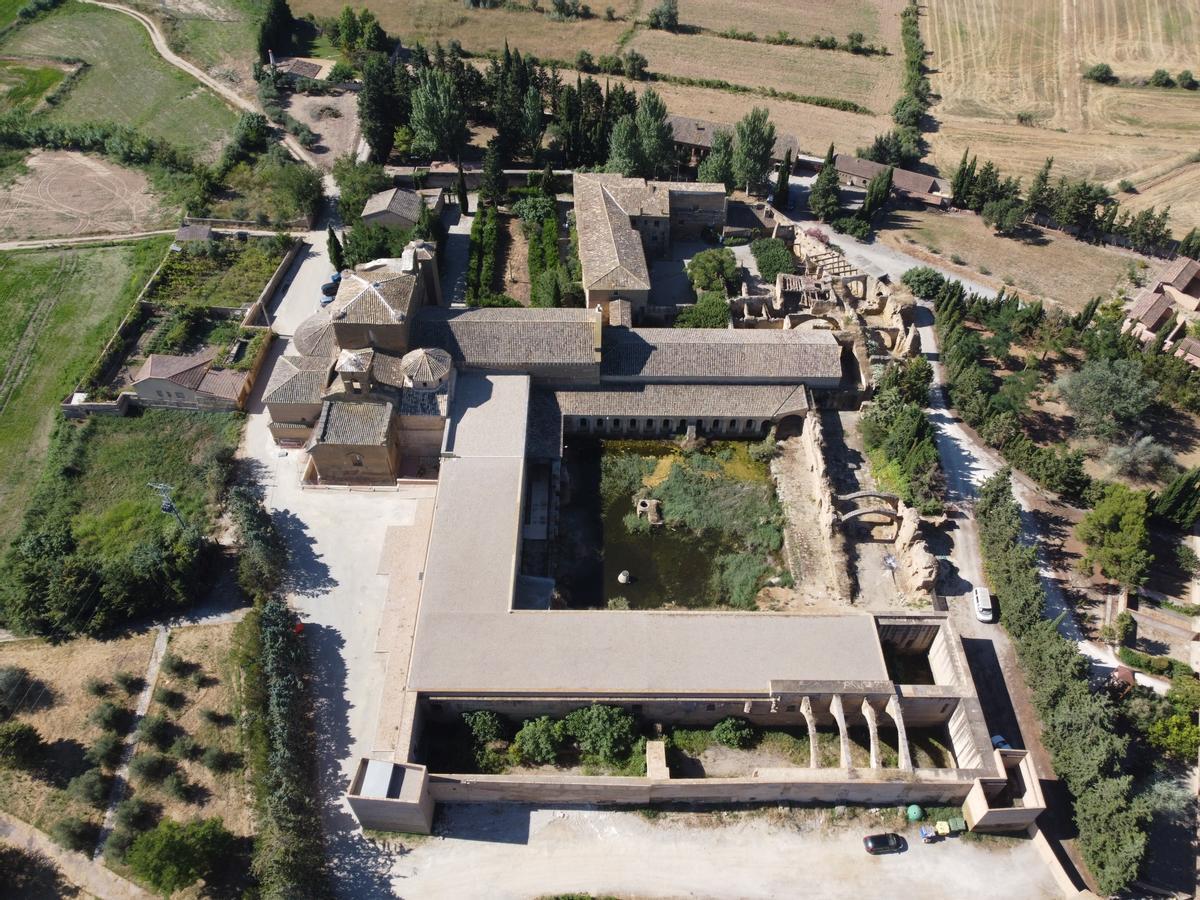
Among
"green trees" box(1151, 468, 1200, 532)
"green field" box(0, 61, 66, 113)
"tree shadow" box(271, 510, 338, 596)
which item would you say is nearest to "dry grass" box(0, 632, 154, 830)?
"tree shadow" box(271, 510, 338, 596)

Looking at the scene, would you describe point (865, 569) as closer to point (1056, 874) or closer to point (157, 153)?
point (1056, 874)

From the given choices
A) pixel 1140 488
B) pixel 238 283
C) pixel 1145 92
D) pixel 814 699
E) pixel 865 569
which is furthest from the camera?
pixel 1145 92

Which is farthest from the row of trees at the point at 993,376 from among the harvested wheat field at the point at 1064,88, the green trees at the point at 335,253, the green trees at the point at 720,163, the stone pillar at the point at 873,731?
the green trees at the point at 335,253

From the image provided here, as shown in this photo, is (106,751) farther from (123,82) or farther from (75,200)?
(123,82)

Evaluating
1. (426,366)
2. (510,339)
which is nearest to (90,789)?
(426,366)

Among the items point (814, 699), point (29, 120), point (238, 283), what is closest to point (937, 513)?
point (814, 699)

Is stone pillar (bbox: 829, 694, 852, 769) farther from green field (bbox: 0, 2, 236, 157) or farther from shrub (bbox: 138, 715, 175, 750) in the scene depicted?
green field (bbox: 0, 2, 236, 157)
